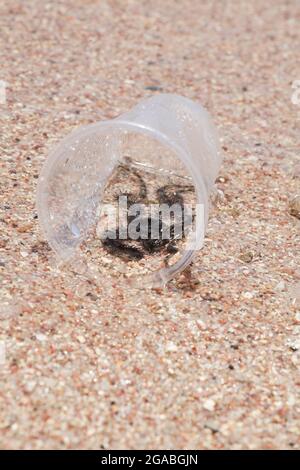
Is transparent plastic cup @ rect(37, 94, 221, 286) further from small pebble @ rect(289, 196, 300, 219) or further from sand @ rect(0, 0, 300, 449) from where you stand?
small pebble @ rect(289, 196, 300, 219)

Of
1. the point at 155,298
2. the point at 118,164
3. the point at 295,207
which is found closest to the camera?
the point at 155,298

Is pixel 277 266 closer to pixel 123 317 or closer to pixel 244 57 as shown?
pixel 123 317

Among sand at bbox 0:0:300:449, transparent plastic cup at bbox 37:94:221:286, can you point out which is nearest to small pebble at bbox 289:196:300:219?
sand at bbox 0:0:300:449

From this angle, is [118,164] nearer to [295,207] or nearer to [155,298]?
[295,207]

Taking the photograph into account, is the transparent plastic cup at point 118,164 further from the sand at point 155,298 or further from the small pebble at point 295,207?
the small pebble at point 295,207

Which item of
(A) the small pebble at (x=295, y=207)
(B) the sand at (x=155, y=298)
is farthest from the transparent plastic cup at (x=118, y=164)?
A: (A) the small pebble at (x=295, y=207)

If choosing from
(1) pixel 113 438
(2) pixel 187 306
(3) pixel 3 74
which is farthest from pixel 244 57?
(1) pixel 113 438

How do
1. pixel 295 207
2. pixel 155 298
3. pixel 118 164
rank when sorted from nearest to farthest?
pixel 155 298 < pixel 295 207 < pixel 118 164

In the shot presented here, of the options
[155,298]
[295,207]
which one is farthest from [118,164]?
[155,298]

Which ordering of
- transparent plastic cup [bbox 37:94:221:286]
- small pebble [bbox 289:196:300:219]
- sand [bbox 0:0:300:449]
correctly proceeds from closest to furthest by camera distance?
sand [bbox 0:0:300:449] < transparent plastic cup [bbox 37:94:221:286] < small pebble [bbox 289:196:300:219]
